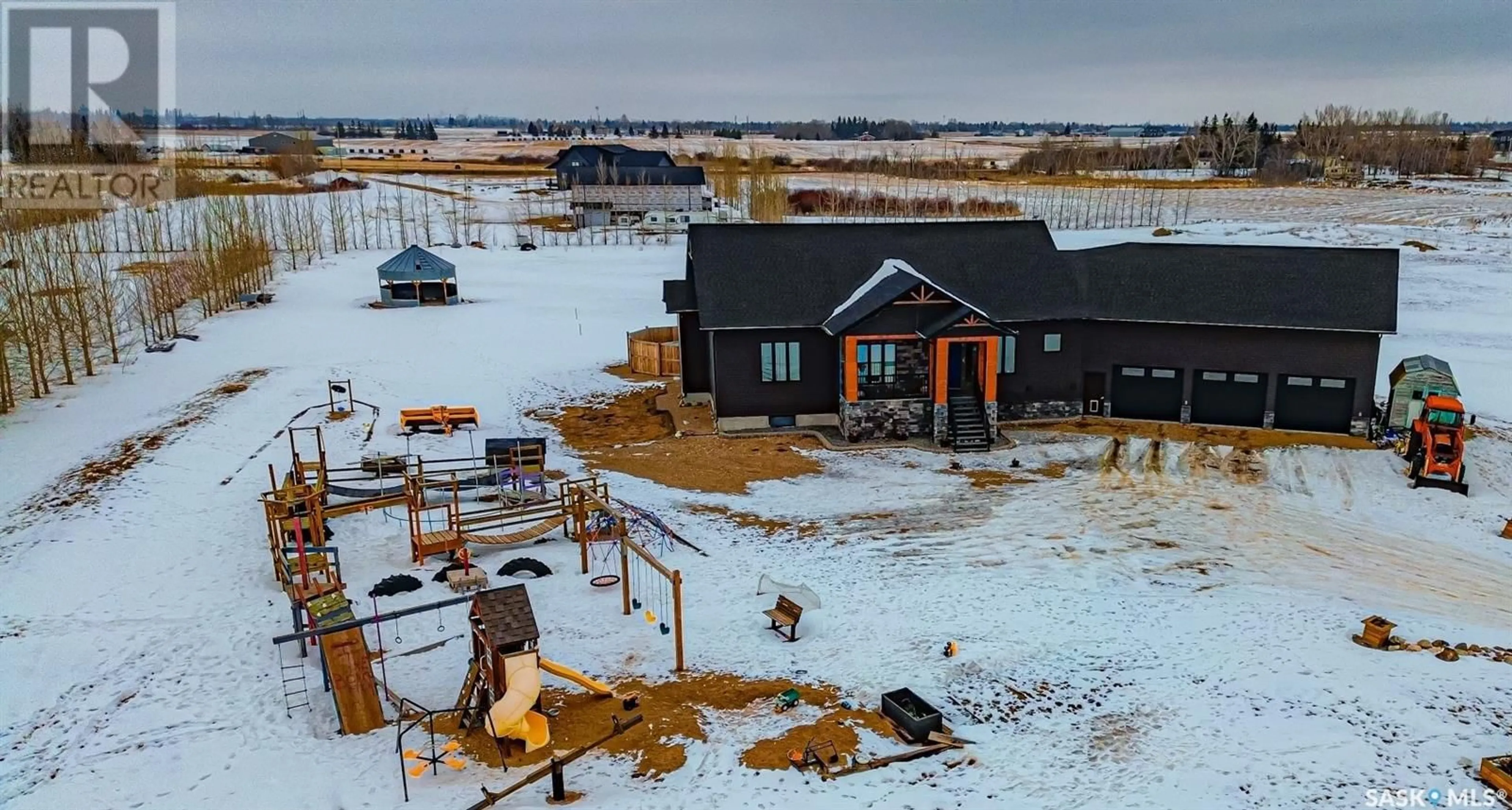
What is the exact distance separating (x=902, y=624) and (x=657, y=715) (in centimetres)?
447

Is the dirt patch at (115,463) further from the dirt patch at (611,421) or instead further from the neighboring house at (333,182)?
the neighboring house at (333,182)

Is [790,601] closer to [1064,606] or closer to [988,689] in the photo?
[988,689]

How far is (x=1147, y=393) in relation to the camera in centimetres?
2606

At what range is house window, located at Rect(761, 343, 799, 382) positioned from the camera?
989 inches

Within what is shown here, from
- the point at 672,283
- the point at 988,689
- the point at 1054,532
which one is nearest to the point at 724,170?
the point at 672,283

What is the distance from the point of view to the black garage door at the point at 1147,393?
25797 mm

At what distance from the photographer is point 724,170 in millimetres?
85250

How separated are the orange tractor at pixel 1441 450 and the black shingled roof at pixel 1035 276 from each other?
2.84 metres

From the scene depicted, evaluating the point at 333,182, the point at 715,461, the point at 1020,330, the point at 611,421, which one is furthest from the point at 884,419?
the point at 333,182

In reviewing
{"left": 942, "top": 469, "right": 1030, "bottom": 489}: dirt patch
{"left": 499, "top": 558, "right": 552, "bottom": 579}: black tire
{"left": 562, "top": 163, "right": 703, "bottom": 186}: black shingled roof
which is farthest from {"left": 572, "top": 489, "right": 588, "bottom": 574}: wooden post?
{"left": 562, "top": 163, "right": 703, "bottom": 186}: black shingled roof

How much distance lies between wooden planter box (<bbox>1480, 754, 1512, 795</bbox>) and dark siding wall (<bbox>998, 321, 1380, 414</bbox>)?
15.7 meters

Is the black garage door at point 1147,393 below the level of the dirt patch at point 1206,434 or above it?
above

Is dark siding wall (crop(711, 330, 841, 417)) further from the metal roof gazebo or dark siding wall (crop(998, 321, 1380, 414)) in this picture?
the metal roof gazebo

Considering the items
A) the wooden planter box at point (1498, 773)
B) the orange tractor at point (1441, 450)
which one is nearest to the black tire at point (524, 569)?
the wooden planter box at point (1498, 773)
